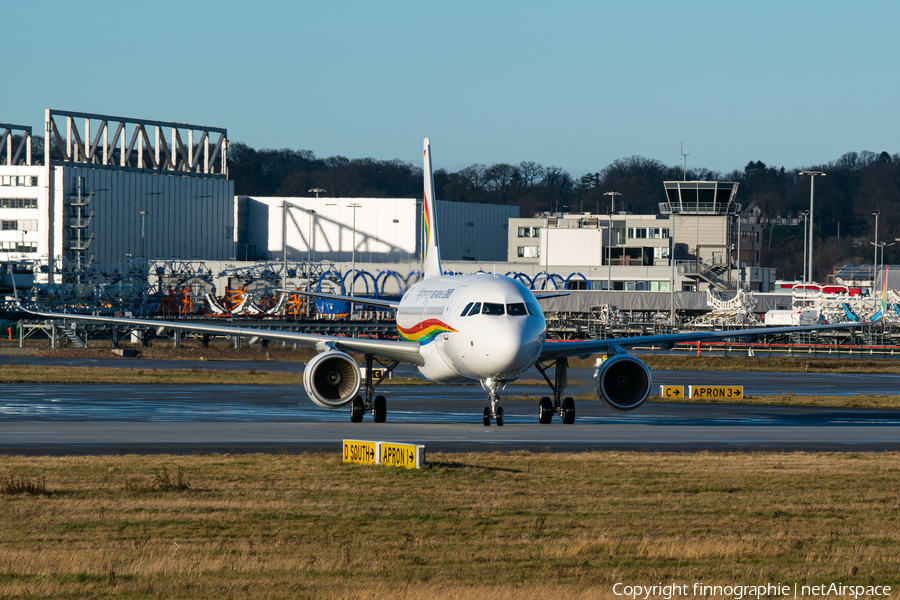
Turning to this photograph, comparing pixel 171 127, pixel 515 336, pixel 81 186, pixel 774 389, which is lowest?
pixel 774 389

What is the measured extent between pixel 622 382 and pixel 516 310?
207 inches

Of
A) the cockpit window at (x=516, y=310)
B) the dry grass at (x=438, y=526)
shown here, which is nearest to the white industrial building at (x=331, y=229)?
the cockpit window at (x=516, y=310)

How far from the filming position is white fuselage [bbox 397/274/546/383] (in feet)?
104

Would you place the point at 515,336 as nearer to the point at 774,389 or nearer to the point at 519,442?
the point at 519,442

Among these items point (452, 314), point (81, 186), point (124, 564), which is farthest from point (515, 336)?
point (81, 186)

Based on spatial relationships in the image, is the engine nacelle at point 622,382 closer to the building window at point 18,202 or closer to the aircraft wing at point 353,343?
the aircraft wing at point 353,343

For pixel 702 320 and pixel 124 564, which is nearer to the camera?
pixel 124 564

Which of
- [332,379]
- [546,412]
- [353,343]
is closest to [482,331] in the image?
[546,412]

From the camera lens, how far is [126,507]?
59.4ft

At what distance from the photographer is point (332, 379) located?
34.6m

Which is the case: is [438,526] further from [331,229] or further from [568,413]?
[331,229]

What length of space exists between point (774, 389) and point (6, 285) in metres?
83.3

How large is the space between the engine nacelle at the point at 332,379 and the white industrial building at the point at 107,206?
98.4 m

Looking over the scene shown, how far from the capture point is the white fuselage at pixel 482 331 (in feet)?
104
